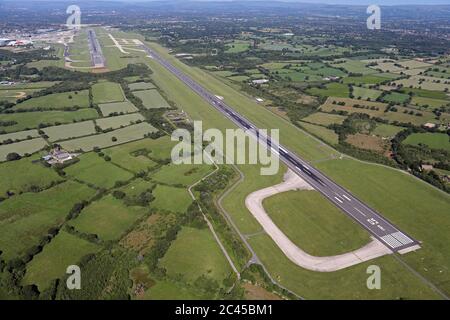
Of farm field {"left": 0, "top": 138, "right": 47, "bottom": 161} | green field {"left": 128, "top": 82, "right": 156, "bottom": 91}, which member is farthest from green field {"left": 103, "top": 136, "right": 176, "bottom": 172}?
green field {"left": 128, "top": 82, "right": 156, "bottom": 91}

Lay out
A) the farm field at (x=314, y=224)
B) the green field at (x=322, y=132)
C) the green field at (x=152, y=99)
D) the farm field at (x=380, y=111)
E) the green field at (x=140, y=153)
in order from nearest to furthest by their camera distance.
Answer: the farm field at (x=314, y=224), the green field at (x=140, y=153), the green field at (x=322, y=132), the farm field at (x=380, y=111), the green field at (x=152, y=99)

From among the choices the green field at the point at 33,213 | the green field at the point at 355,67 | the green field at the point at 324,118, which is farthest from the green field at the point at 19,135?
the green field at the point at 355,67

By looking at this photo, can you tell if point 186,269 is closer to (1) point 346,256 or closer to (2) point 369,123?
(1) point 346,256

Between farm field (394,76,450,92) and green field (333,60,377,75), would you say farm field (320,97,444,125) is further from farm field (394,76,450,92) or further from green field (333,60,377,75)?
green field (333,60,377,75)

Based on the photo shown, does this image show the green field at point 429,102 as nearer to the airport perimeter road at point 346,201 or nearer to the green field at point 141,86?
the airport perimeter road at point 346,201

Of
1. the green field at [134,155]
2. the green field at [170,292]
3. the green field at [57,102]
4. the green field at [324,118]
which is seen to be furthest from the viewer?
the green field at [57,102]

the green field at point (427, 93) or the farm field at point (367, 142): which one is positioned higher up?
the green field at point (427, 93)
